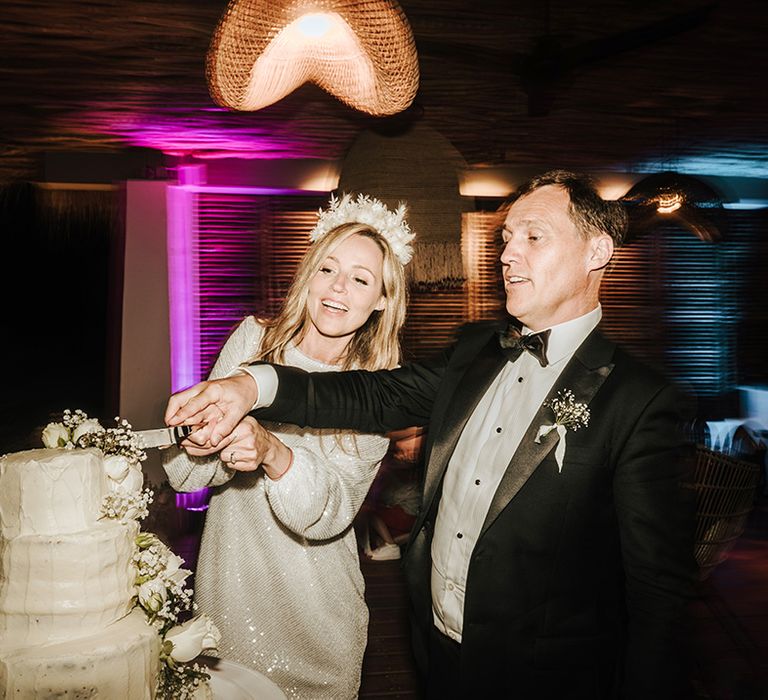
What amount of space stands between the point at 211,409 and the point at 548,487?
86 cm

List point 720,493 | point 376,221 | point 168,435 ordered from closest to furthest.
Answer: point 168,435
point 376,221
point 720,493

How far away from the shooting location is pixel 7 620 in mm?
1332

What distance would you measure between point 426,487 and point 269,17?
1.79 meters

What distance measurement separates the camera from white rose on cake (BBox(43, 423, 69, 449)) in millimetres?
1552

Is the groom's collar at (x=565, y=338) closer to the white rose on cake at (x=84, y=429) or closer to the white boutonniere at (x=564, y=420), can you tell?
the white boutonniere at (x=564, y=420)

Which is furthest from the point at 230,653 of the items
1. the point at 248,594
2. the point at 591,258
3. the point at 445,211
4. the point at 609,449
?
the point at 445,211

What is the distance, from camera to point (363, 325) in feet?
8.14

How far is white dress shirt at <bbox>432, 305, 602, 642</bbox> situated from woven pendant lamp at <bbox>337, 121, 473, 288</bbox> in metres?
2.42

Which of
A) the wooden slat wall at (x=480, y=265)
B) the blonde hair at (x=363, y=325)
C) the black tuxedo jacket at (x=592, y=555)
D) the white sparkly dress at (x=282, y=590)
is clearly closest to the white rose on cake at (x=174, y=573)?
the white sparkly dress at (x=282, y=590)

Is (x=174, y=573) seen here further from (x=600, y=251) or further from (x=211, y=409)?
(x=600, y=251)

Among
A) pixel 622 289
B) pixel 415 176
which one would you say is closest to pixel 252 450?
pixel 415 176

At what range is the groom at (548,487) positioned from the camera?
1.66m

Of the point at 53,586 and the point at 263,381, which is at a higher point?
the point at 263,381

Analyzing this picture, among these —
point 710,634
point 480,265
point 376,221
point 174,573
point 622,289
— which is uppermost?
point 480,265
